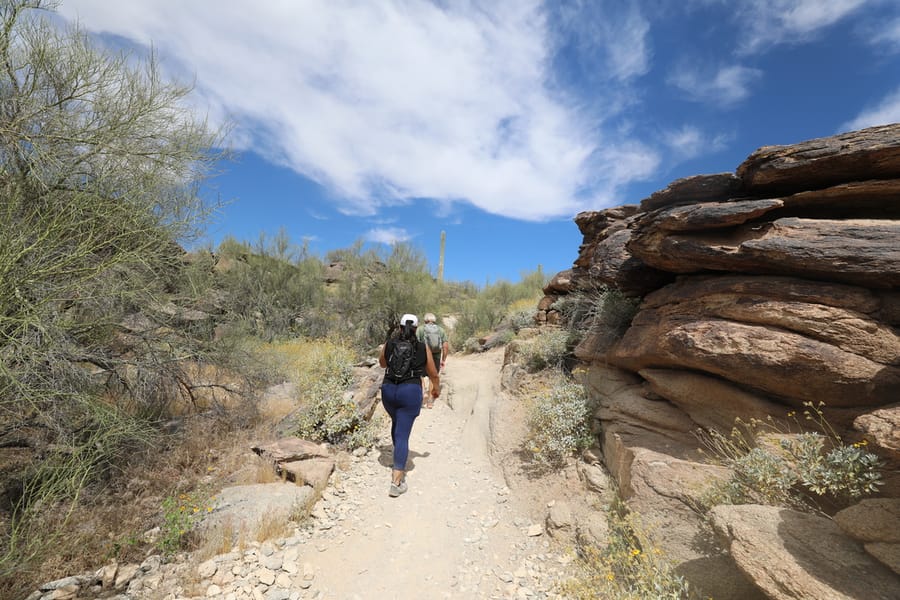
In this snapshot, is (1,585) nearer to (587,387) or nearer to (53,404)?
(53,404)

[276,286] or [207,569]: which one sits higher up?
[276,286]

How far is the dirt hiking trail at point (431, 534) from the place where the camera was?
3.10m

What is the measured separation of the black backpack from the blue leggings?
0.10 metres

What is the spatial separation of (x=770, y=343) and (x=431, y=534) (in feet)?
12.0

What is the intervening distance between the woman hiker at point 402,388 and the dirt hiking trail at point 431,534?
42 cm

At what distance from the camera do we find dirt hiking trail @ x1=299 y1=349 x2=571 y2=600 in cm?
310

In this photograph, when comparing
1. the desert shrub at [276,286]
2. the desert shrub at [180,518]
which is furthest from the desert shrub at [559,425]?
the desert shrub at [276,286]

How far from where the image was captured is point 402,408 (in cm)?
448

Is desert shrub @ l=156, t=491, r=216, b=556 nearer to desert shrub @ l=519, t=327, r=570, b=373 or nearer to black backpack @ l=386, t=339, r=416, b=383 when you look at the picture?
black backpack @ l=386, t=339, r=416, b=383

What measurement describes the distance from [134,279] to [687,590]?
5745 mm

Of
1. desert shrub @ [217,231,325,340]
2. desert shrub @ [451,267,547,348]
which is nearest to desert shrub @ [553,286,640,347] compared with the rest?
desert shrub @ [451,267,547,348]

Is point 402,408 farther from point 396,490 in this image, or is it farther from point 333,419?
point 333,419

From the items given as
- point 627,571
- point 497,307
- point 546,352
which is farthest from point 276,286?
point 627,571

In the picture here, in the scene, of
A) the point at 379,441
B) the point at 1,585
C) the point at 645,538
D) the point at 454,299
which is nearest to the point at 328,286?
the point at 454,299
